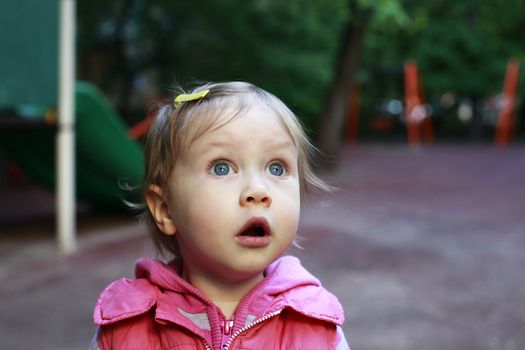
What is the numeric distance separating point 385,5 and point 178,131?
313 inches

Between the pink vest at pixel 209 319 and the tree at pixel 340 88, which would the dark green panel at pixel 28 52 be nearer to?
the pink vest at pixel 209 319

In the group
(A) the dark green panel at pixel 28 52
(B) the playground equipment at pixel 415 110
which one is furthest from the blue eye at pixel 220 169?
(B) the playground equipment at pixel 415 110

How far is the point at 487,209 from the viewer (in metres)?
9.22

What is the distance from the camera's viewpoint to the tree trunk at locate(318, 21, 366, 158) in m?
12.9

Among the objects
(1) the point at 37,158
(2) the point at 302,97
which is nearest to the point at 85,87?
(1) the point at 37,158

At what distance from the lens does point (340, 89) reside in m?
13.0

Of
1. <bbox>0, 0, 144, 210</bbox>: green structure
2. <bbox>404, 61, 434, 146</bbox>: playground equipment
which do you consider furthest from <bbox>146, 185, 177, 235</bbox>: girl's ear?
<bbox>404, 61, 434, 146</bbox>: playground equipment

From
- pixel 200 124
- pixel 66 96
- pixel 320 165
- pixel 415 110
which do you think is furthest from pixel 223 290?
pixel 415 110

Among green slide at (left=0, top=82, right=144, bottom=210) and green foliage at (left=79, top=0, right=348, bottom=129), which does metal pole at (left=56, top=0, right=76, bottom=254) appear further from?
green foliage at (left=79, top=0, right=348, bottom=129)

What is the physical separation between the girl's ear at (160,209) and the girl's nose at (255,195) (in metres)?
0.23

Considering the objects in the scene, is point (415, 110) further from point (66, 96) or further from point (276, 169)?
point (276, 169)

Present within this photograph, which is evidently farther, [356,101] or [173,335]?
[356,101]

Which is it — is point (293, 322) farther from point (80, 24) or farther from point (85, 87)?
point (80, 24)

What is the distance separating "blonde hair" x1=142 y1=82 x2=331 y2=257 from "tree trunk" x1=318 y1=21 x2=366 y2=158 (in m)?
11.3
